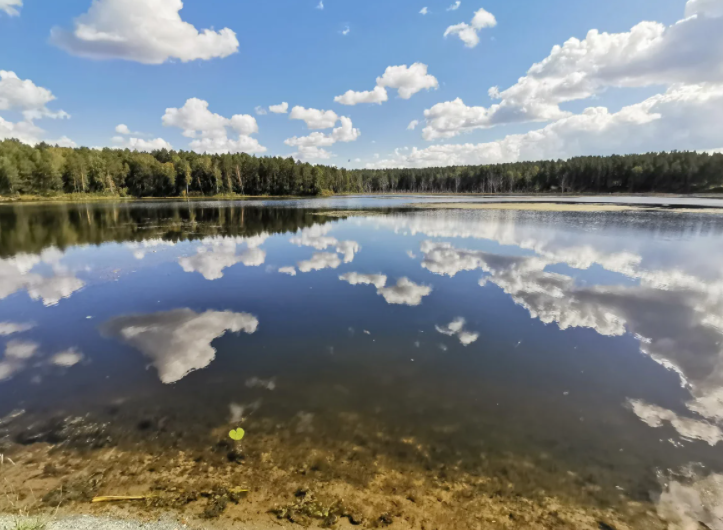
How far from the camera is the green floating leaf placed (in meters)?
6.58

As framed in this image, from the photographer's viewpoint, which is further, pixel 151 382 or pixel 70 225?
pixel 70 225

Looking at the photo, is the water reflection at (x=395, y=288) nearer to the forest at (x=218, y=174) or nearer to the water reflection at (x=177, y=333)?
the water reflection at (x=177, y=333)

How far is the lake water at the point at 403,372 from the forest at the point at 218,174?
383ft

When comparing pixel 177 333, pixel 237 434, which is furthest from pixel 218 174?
pixel 237 434

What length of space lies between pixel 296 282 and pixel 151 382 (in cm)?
902

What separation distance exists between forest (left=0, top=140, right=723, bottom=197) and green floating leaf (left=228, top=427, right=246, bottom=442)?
130m

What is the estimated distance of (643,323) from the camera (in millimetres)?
11875

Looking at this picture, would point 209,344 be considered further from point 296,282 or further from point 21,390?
point 296,282

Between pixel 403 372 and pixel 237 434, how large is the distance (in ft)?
13.5

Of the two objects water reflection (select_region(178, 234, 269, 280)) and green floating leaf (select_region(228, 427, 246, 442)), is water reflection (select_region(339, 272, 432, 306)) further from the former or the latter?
→ green floating leaf (select_region(228, 427, 246, 442))

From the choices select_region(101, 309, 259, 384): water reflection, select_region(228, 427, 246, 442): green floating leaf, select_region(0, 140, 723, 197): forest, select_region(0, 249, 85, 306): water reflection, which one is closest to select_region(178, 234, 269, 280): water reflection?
select_region(0, 249, 85, 306): water reflection

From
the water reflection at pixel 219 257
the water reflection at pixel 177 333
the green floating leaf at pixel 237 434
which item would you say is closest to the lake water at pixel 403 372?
the water reflection at pixel 177 333

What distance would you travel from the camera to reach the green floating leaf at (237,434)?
6.58 meters

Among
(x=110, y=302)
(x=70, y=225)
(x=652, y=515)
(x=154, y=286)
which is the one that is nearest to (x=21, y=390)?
(x=110, y=302)
